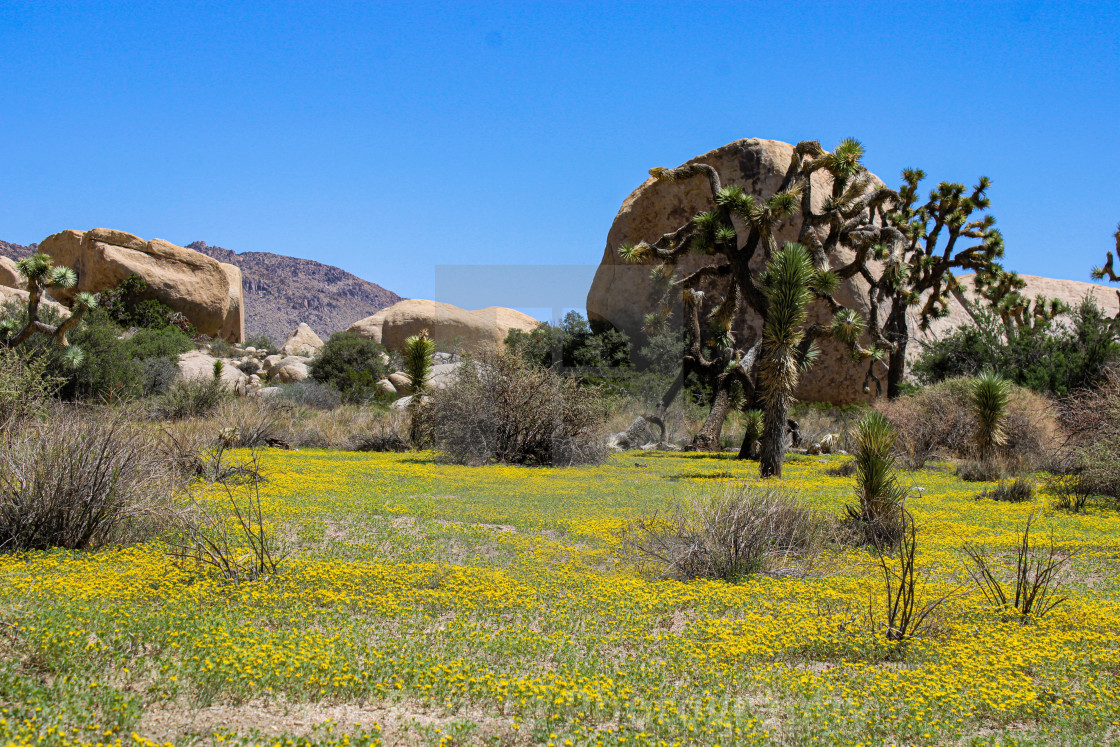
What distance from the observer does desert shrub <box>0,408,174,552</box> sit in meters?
7.42

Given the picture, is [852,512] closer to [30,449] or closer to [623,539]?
[623,539]

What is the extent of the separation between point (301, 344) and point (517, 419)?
3671 cm

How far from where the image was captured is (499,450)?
19.1 metres

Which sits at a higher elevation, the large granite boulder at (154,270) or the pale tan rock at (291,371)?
the large granite boulder at (154,270)

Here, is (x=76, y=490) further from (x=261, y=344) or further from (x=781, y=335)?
(x=261, y=344)

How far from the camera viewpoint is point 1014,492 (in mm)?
13094

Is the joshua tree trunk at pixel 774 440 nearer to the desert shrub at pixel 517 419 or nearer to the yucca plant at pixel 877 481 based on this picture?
the desert shrub at pixel 517 419

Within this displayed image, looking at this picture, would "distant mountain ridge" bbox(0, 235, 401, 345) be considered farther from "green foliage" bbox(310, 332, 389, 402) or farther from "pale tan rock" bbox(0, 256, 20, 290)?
"green foliage" bbox(310, 332, 389, 402)

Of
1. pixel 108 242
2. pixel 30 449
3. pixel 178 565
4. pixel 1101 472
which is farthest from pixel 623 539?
pixel 108 242

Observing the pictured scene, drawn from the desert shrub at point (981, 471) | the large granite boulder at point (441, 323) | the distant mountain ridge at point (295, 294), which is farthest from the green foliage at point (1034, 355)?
the distant mountain ridge at point (295, 294)

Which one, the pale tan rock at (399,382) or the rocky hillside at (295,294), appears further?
the rocky hillside at (295,294)

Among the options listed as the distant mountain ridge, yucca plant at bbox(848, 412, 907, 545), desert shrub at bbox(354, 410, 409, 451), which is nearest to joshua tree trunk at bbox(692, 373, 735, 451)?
desert shrub at bbox(354, 410, 409, 451)

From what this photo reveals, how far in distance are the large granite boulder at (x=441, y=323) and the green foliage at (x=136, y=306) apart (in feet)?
33.6

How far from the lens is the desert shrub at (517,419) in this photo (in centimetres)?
1884
